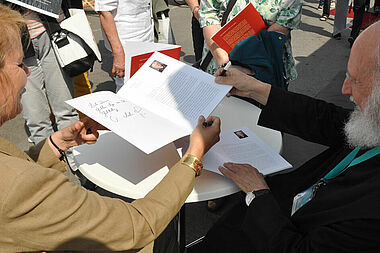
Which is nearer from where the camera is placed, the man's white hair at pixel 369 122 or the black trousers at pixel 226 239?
the man's white hair at pixel 369 122

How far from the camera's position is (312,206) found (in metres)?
1.21

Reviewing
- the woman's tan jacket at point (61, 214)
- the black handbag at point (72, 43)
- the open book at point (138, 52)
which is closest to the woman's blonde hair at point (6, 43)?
the woman's tan jacket at point (61, 214)

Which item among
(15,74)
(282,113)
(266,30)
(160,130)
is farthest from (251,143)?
(15,74)

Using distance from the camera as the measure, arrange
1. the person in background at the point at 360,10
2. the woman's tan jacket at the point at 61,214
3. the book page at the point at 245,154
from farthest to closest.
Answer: the person in background at the point at 360,10, the book page at the point at 245,154, the woman's tan jacket at the point at 61,214

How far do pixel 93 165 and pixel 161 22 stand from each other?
80.6 inches

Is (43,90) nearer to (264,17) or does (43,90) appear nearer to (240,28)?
(240,28)

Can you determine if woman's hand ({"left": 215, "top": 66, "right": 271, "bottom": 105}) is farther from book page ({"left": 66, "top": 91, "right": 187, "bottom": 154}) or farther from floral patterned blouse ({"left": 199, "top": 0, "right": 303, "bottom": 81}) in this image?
floral patterned blouse ({"left": 199, "top": 0, "right": 303, "bottom": 81})

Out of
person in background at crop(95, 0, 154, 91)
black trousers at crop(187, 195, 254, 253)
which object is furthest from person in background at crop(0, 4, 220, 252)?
person in background at crop(95, 0, 154, 91)

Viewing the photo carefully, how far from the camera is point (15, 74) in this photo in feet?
3.52

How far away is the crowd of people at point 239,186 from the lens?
89cm

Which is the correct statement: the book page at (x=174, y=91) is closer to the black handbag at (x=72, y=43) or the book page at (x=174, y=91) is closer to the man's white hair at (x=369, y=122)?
the man's white hair at (x=369, y=122)

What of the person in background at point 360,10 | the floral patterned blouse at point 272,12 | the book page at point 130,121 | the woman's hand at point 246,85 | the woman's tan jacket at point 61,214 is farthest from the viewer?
the person in background at point 360,10

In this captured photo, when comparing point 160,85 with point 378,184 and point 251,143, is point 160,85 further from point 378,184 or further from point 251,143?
point 378,184

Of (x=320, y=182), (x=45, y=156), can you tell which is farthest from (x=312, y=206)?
(x=45, y=156)
